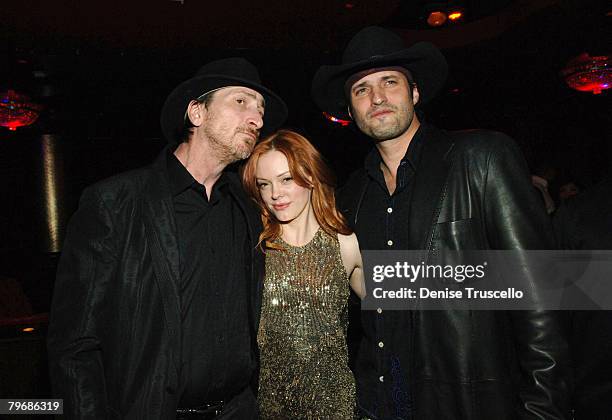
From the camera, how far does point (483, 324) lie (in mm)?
1942

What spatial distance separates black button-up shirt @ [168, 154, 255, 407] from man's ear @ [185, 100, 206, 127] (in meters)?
0.22

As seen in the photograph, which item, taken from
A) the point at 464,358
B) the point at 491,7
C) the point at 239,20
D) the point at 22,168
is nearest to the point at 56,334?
the point at 464,358

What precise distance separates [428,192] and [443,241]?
23cm

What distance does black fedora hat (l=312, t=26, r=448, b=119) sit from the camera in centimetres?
233

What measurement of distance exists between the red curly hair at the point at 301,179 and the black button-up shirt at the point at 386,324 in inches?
7.0

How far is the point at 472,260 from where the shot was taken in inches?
78.2

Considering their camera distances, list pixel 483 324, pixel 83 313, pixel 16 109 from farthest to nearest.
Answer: pixel 16 109
pixel 483 324
pixel 83 313

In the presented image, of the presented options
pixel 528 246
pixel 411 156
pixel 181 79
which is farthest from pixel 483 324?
pixel 181 79

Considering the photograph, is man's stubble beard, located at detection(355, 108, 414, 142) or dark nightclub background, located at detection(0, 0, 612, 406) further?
dark nightclub background, located at detection(0, 0, 612, 406)

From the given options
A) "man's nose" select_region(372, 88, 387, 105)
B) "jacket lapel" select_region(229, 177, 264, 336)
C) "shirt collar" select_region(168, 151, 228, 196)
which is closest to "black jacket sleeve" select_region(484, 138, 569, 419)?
"man's nose" select_region(372, 88, 387, 105)

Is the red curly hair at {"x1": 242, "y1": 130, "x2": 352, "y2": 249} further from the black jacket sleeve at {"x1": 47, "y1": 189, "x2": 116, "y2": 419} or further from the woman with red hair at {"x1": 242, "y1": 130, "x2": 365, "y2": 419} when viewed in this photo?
the black jacket sleeve at {"x1": 47, "y1": 189, "x2": 116, "y2": 419}

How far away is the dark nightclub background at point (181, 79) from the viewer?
5711mm

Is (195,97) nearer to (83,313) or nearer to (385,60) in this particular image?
(385,60)

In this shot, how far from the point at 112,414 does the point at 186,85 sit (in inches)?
61.2
